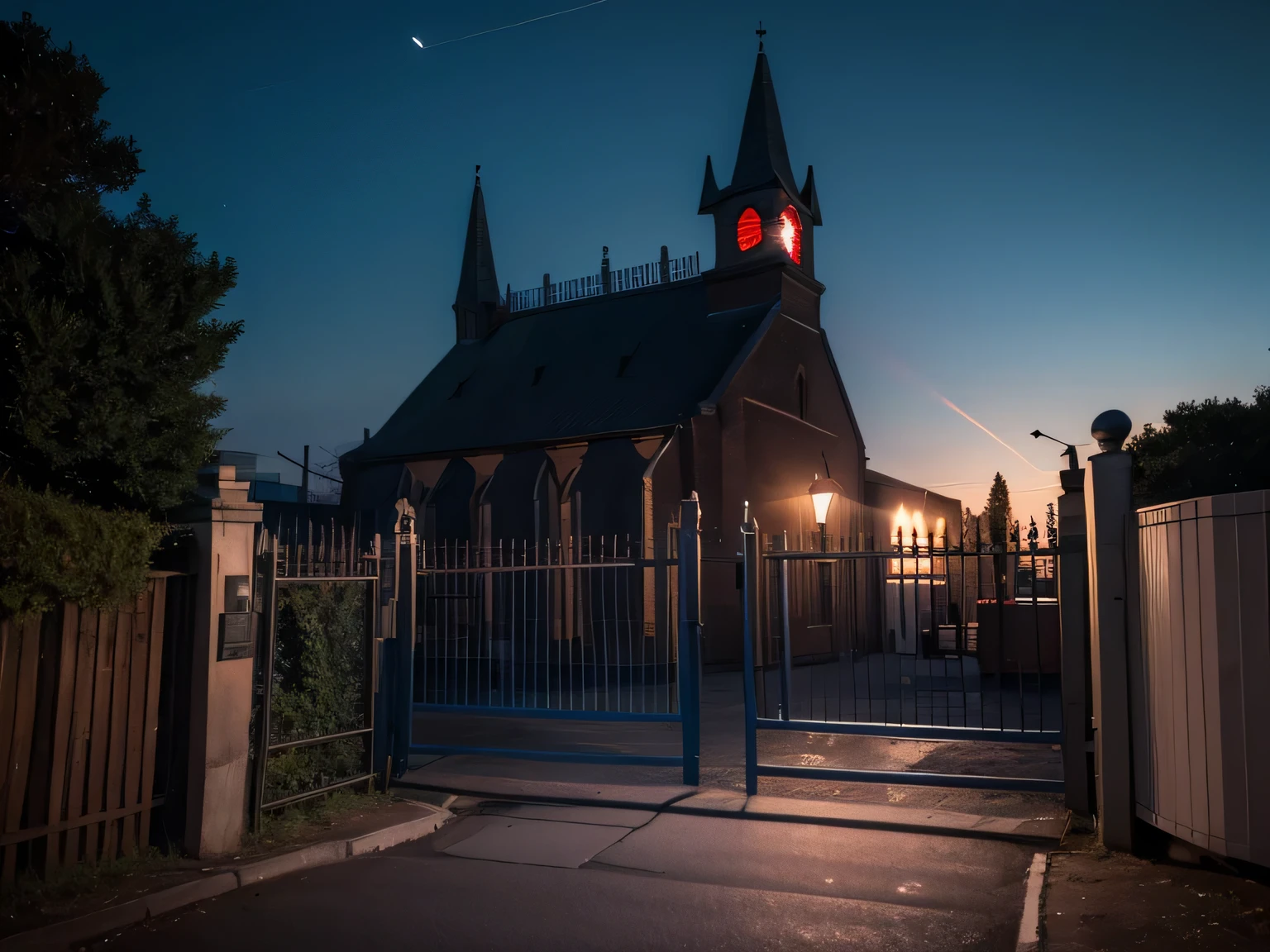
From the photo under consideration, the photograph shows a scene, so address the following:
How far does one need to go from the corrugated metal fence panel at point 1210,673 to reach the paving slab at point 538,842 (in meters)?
3.49

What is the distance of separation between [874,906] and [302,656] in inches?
180

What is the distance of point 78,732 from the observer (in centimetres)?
554

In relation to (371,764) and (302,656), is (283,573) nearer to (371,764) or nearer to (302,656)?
(302,656)

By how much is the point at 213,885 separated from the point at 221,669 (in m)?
1.33

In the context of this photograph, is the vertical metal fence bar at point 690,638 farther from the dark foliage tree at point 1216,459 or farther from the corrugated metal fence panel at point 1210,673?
the dark foliage tree at point 1216,459

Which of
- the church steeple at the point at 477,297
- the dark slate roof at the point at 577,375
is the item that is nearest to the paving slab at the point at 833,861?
the dark slate roof at the point at 577,375

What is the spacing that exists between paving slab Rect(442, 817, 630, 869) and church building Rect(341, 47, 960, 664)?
531 inches

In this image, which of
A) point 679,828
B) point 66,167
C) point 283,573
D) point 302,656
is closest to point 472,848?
point 679,828

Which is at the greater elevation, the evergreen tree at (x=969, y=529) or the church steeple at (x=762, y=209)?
the church steeple at (x=762, y=209)

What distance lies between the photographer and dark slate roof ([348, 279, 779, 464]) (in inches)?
949

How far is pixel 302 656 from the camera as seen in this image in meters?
7.36

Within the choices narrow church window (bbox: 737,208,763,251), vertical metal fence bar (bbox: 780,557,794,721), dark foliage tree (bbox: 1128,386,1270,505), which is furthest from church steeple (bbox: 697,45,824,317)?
vertical metal fence bar (bbox: 780,557,794,721)

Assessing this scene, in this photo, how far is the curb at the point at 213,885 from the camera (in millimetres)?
4758

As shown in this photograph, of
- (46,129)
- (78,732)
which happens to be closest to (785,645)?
(78,732)
